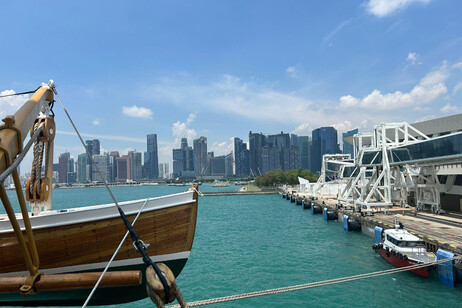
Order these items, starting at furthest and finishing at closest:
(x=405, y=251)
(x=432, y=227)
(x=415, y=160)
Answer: (x=415, y=160), (x=432, y=227), (x=405, y=251)

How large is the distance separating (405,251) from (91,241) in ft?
59.2

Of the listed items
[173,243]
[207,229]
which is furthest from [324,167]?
[173,243]

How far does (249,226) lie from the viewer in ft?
128

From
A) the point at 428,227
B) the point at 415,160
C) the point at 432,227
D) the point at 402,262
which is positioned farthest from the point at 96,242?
the point at 415,160

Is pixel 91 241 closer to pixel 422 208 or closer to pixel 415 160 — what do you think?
pixel 415 160

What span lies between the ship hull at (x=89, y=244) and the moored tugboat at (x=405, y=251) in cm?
1555

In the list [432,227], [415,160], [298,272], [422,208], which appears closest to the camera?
[298,272]

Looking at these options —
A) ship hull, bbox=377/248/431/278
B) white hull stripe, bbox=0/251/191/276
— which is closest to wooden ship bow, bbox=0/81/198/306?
white hull stripe, bbox=0/251/191/276

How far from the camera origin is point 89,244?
8.13 meters

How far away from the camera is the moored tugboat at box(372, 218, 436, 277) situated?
56.2ft

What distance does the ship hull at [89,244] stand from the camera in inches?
308

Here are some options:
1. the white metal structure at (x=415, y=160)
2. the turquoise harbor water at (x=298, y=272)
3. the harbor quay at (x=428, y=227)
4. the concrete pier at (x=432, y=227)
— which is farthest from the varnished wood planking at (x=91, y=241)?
the white metal structure at (x=415, y=160)

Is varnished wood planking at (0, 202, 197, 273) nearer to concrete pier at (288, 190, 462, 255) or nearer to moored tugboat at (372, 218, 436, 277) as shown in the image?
moored tugboat at (372, 218, 436, 277)

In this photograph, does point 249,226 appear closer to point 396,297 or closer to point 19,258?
point 396,297
